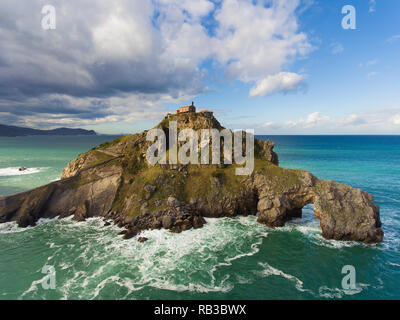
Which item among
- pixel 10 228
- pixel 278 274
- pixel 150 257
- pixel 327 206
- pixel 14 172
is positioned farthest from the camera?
pixel 14 172

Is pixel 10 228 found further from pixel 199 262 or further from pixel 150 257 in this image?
pixel 199 262

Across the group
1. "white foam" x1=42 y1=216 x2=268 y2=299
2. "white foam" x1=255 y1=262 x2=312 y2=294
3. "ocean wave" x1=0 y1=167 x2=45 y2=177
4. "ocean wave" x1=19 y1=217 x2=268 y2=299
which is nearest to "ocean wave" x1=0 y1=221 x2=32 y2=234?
"ocean wave" x1=19 y1=217 x2=268 y2=299

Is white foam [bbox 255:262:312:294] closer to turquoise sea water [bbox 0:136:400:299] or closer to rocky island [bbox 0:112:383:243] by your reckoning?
turquoise sea water [bbox 0:136:400:299]

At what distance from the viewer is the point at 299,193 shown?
44.6 m

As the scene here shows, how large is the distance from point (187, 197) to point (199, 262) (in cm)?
1969

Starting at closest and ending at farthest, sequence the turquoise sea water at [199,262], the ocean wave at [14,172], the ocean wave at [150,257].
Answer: the turquoise sea water at [199,262] < the ocean wave at [150,257] < the ocean wave at [14,172]

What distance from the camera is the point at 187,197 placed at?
49.3m

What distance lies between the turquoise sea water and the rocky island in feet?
9.61

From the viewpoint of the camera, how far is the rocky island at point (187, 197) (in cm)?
3916

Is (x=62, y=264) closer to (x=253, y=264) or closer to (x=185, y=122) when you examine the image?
(x=253, y=264)

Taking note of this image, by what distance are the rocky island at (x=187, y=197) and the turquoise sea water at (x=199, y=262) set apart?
9.61ft

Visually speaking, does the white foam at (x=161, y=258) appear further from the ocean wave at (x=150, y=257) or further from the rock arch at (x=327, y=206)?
the rock arch at (x=327, y=206)

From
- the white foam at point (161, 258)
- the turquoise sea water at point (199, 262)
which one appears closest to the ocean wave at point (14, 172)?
the turquoise sea water at point (199, 262)

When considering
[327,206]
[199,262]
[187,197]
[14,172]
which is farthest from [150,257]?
[14,172]
